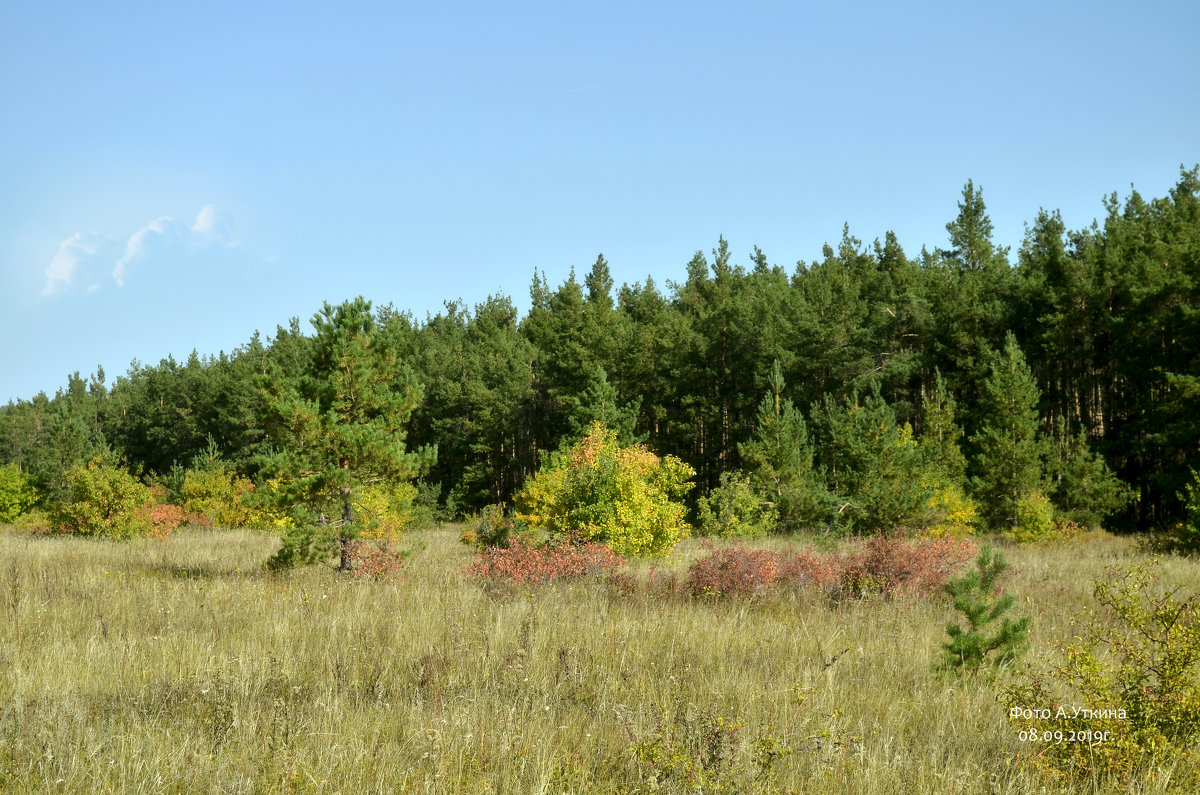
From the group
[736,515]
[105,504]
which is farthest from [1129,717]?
[105,504]

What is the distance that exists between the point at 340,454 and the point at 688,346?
30186 millimetres

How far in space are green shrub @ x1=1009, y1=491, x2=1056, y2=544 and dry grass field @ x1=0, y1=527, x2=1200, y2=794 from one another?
16.4 meters

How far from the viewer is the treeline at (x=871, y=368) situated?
31.7m

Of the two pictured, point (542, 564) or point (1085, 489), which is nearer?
point (542, 564)

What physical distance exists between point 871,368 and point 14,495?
139 feet

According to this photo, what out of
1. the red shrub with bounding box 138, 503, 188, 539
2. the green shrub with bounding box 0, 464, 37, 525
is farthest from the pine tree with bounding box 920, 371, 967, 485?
the green shrub with bounding box 0, 464, 37, 525

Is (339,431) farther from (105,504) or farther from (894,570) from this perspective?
(105,504)

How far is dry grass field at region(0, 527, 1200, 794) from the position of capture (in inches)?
156

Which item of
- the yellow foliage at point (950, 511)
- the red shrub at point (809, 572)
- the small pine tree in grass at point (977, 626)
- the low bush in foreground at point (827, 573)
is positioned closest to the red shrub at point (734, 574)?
the low bush in foreground at point (827, 573)

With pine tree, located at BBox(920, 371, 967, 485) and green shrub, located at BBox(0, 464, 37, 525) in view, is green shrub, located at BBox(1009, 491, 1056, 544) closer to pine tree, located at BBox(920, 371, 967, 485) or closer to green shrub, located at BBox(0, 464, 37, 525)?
pine tree, located at BBox(920, 371, 967, 485)

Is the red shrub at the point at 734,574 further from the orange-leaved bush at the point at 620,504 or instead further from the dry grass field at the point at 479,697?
the orange-leaved bush at the point at 620,504

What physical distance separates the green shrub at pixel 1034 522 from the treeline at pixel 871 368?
287 cm

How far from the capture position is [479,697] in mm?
5312

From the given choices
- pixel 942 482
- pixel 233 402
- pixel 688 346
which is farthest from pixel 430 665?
pixel 233 402
